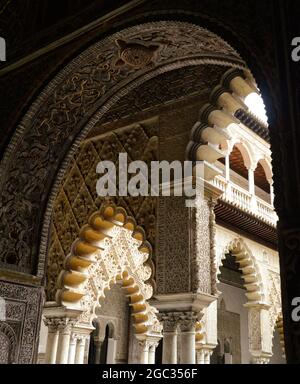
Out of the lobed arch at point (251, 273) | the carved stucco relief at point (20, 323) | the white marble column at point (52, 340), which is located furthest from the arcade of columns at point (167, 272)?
the carved stucco relief at point (20, 323)

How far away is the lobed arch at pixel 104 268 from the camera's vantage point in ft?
23.6

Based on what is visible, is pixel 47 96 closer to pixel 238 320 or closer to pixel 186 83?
pixel 186 83

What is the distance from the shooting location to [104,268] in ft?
30.0

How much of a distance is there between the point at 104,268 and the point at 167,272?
136 inches

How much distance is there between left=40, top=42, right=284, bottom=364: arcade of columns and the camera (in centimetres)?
576

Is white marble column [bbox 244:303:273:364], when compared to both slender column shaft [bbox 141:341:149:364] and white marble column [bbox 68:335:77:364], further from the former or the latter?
white marble column [bbox 68:335:77:364]

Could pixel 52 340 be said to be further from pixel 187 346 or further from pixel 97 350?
pixel 97 350

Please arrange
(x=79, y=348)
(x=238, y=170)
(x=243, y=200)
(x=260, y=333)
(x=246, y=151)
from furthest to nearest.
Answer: (x=238, y=170), (x=246, y=151), (x=260, y=333), (x=243, y=200), (x=79, y=348)

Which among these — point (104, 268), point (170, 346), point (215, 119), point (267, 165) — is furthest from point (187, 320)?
point (267, 165)

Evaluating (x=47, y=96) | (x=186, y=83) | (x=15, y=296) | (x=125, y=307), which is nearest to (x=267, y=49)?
(x=47, y=96)

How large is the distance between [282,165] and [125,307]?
461 inches

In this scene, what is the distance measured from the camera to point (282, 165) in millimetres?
2467

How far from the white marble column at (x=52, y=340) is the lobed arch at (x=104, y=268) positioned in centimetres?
42

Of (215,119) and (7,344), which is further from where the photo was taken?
(215,119)
